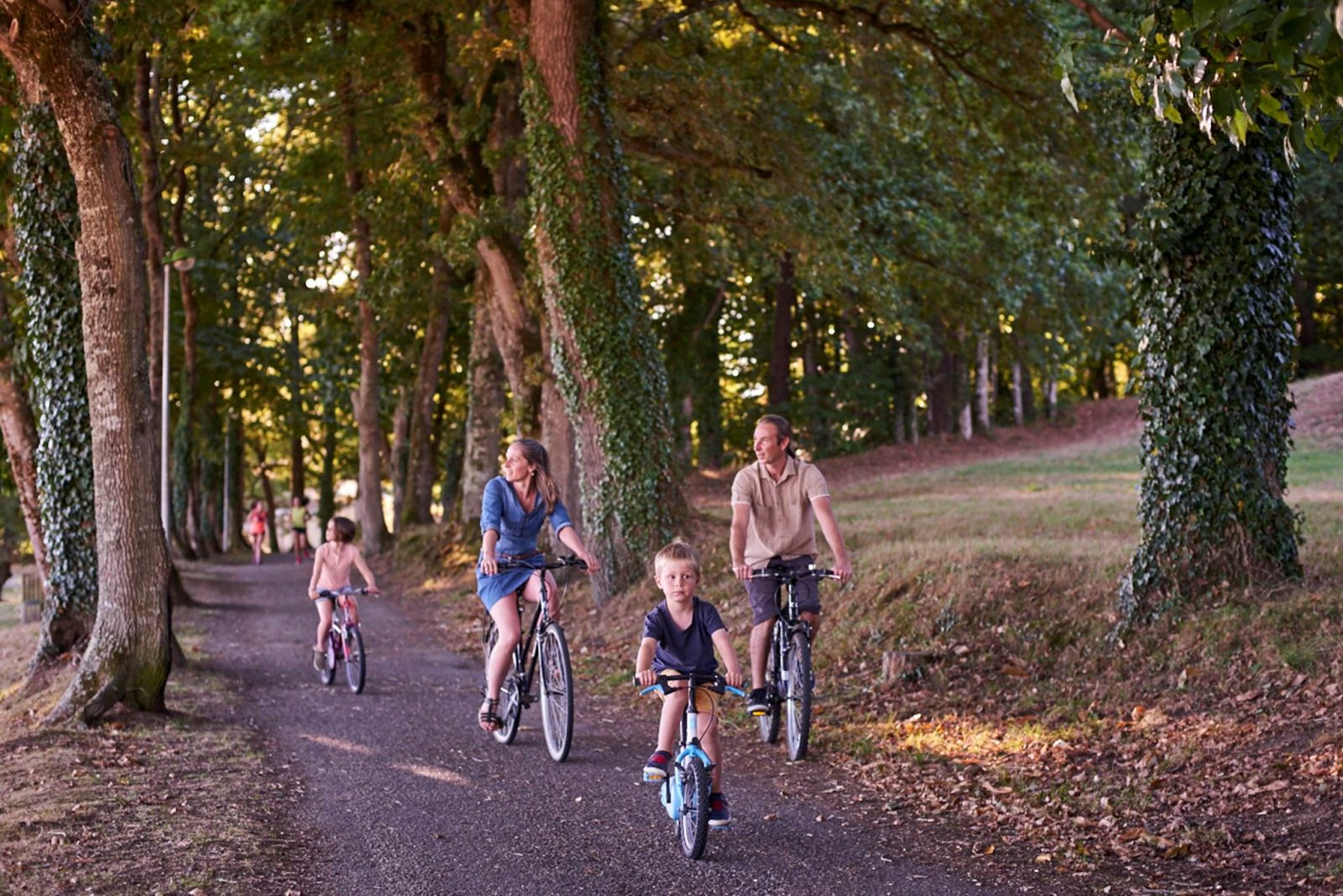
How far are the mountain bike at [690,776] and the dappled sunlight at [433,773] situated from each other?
2.15m

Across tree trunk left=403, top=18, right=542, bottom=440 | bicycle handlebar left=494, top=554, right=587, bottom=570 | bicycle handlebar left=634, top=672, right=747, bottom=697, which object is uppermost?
tree trunk left=403, top=18, right=542, bottom=440

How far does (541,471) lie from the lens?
10094 mm

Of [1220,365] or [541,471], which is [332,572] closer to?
A: [541,471]

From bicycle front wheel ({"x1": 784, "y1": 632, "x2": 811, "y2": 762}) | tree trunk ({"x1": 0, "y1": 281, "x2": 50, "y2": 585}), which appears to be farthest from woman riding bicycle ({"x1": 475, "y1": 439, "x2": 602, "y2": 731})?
tree trunk ({"x1": 0, "y1": 281, "x2": 50, "y2": 585})

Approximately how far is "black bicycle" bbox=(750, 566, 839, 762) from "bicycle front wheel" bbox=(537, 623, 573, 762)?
127 centimetres

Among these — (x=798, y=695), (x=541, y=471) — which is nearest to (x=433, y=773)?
(x=541, y=471)

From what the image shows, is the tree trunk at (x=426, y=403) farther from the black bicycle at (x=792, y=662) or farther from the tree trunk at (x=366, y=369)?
the black bicycle at (x=792, y=662)

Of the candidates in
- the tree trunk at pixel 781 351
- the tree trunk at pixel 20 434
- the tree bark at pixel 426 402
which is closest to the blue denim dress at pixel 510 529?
the tree trunk at pixel 20 434

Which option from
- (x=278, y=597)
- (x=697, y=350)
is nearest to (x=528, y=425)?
(x=278, y=597)

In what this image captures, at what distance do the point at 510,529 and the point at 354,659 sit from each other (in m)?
3.78

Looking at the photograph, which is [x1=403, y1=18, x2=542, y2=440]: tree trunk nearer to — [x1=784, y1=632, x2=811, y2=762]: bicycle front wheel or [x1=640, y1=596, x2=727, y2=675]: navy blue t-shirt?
[x1=784, y1=632, x2=811, y2=762]: bicycle front wheel

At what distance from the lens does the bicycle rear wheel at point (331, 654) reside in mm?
13531

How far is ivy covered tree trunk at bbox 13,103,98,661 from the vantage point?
12.8m

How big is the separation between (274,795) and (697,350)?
109 ft
